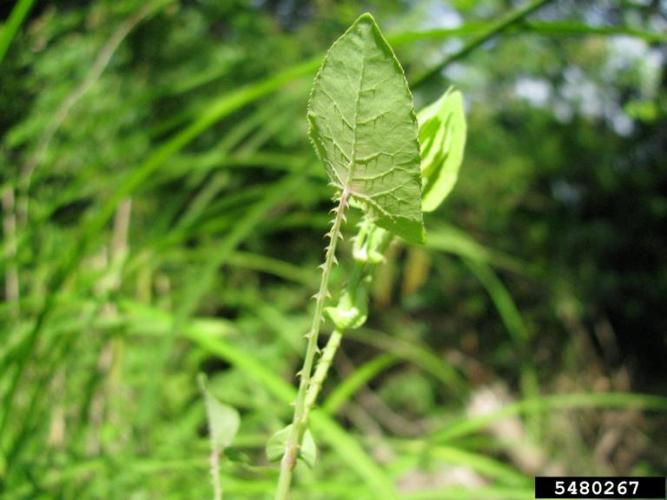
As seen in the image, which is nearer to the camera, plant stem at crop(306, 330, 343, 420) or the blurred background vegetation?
plant stem at crop(306, 330, 343, 420)

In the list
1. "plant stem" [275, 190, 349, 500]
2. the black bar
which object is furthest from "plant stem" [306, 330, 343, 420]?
the black bar

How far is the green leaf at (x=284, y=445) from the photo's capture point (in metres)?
0.15

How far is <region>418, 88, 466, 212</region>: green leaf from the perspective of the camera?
17 centimetres

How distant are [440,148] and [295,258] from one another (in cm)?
120

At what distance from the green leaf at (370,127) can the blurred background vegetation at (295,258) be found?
0.30 feet

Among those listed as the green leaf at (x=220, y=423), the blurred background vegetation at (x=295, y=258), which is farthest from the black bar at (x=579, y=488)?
the green leaf at (x=220, y=423)

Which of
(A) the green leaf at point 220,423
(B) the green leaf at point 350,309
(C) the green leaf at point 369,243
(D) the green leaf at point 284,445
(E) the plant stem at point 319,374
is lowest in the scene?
(A) the green leaf at point 220,423

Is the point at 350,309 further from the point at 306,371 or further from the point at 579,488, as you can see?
the point at 579,488

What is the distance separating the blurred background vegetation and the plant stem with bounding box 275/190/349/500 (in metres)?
0.05

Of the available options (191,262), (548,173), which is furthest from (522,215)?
Result: (191,262)

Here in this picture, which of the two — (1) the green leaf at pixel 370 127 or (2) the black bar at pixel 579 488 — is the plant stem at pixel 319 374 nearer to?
(1) the green leaf at pixel 370 127

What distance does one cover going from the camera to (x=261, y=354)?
925 mm

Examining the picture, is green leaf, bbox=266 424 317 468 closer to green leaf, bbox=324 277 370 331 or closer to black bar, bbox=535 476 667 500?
green leaf, bbox=324 277 370 331

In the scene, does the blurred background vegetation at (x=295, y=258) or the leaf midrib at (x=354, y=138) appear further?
the blurred background vegetation at (x=295, y=258)
